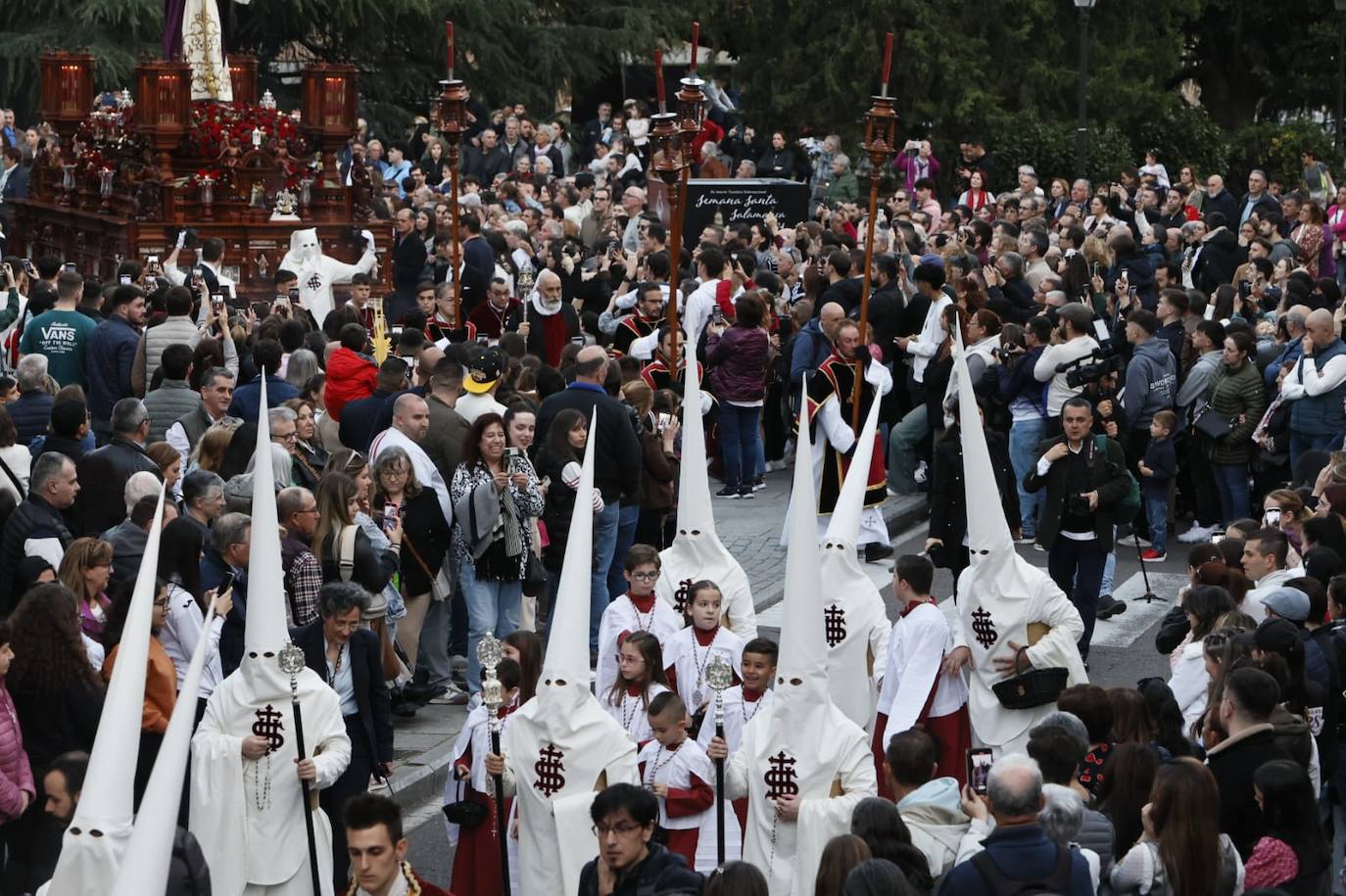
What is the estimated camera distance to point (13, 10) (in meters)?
35.9

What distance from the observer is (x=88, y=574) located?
387 inches

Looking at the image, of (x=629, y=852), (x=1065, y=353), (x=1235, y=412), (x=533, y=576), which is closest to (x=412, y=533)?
(x=533, y=576)

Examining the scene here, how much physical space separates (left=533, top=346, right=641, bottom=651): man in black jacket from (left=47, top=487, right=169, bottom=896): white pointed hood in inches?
244

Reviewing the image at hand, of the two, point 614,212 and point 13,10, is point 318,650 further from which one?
point 13,10

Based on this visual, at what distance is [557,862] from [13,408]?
585 centimetres

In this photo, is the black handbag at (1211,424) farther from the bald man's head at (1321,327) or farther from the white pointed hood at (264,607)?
the white pointed hood at (264,607)

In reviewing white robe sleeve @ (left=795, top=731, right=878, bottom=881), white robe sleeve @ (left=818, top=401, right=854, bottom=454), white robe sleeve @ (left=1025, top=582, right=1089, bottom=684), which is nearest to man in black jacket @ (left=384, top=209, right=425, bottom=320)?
white robe sleeve @ (left=818, top=401, right=854, bottom=454)

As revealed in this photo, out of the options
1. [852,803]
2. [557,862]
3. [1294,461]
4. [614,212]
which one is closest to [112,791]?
[557,862]

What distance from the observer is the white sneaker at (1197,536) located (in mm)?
16766

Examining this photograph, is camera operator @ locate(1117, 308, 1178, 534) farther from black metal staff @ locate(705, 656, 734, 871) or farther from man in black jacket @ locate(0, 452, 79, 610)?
man in black jacket @ locate(0, 452, 79, 610)

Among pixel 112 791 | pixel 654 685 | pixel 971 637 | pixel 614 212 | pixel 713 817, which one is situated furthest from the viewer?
pixel 614 212

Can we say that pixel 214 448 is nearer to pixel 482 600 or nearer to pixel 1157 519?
pixel 482 600

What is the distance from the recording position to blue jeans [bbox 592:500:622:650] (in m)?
13.5

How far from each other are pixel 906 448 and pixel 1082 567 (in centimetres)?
496
